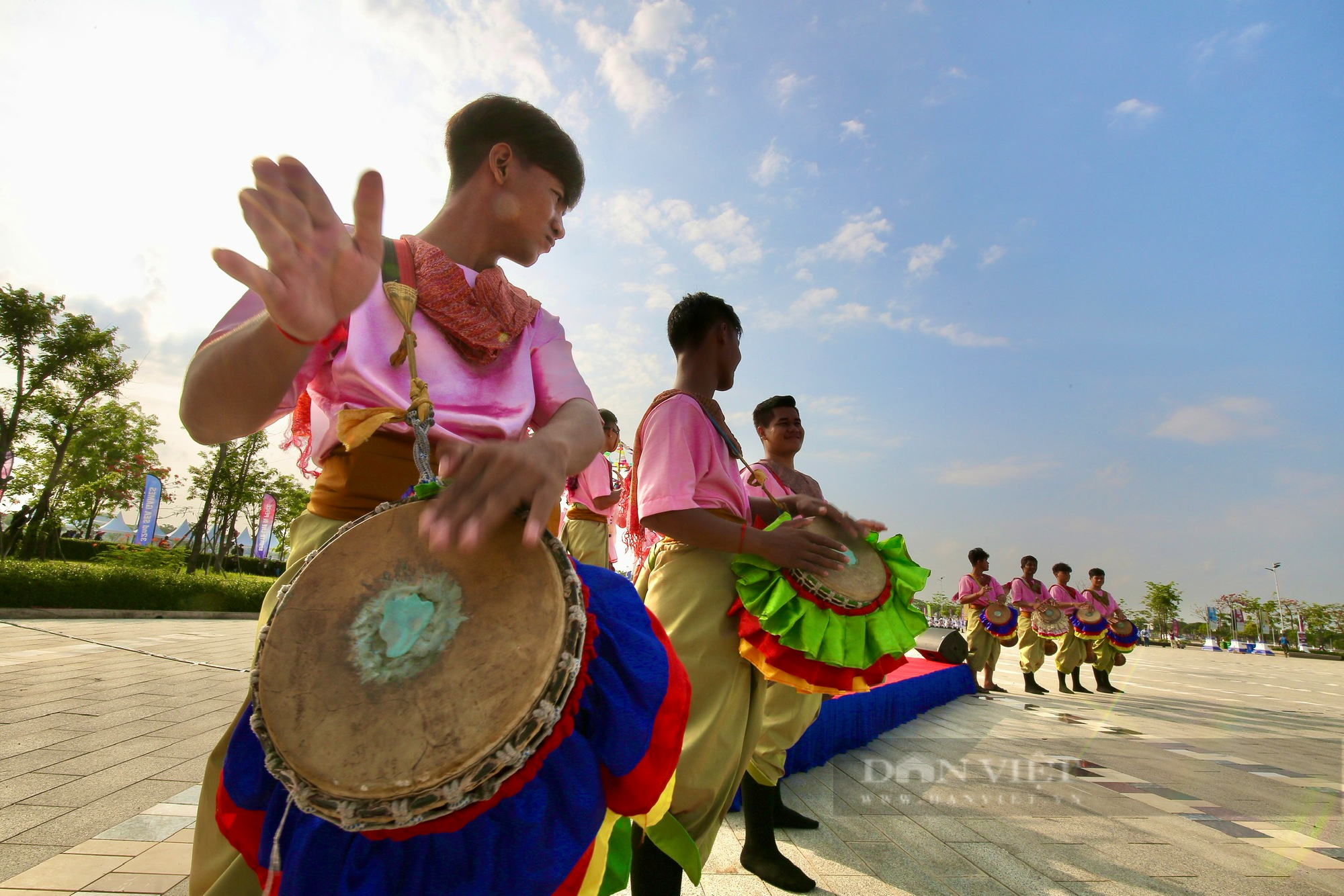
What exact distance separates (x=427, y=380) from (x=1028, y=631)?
11.3 m

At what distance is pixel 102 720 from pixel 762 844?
14.3ft

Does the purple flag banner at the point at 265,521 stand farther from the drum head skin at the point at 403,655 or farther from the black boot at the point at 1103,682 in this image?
the drum head skin at the point at 403,655

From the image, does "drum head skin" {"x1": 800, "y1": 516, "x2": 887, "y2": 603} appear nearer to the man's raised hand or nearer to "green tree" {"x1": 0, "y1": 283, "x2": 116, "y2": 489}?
the man's raised hand

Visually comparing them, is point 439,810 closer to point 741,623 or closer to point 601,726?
point 601,726

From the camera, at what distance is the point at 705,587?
2334 mm

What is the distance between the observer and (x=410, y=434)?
3.68ft

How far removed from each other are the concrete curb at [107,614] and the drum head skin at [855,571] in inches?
535

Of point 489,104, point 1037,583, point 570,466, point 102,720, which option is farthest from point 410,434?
point 1037,583

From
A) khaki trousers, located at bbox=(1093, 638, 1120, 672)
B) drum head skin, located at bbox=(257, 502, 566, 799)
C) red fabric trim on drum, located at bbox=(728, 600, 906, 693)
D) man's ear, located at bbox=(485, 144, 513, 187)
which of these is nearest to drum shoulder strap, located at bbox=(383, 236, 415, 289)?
man's ear, located at bbox=(485, 144, 513, 187)

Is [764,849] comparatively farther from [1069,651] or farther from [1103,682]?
[1103,682]

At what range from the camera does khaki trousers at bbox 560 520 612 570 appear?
570cm

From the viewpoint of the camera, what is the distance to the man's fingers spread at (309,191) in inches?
31.1

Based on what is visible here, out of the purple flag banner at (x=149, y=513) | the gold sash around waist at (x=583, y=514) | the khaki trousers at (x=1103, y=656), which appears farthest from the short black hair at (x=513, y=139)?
the purple flag banner at (x=149, y=513)

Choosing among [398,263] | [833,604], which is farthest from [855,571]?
[398,263]
